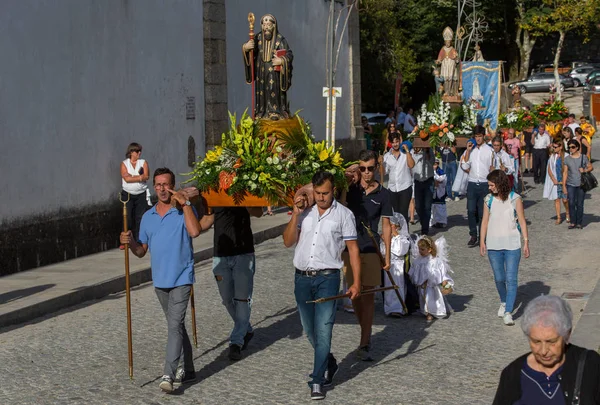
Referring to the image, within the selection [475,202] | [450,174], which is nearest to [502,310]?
[475,202]

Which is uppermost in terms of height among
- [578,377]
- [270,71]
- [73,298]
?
[270,71]

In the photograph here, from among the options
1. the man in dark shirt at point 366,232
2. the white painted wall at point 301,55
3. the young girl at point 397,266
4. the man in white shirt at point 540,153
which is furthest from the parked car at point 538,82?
the man in dark shirt at point 366,232

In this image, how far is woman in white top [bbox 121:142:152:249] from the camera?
1723cm

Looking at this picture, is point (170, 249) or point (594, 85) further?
point (594, 85)

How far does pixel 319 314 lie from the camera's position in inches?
342

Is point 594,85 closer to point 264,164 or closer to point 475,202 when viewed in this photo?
point 475,202

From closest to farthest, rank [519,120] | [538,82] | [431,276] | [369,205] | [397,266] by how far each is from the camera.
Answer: [369,205]
[431,276]
[397,266]
[519,120]
[538,82]

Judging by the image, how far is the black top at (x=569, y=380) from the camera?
187 inches

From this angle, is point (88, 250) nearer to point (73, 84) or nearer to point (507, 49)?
point (73, 84)

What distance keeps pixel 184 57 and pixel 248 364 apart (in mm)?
11708

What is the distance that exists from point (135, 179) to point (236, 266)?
7.40 meters

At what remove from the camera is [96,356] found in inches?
399

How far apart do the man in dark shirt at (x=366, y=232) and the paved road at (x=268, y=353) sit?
38 cm

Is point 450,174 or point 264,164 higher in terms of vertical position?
point 264,164
